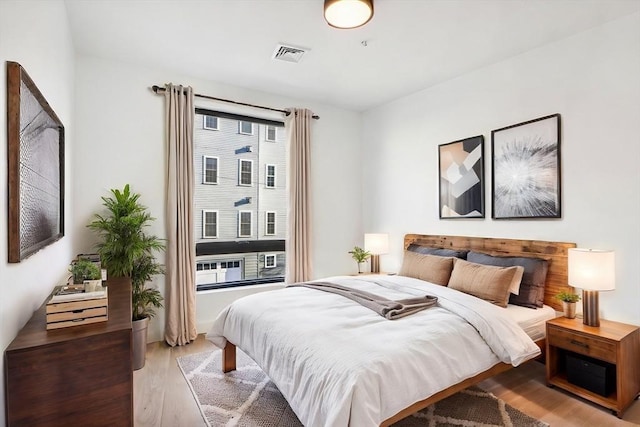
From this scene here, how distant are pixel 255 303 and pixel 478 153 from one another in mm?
2591

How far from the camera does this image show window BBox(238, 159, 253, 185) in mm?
4195

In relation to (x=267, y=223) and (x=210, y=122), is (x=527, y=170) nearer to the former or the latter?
(x=267, y=223)

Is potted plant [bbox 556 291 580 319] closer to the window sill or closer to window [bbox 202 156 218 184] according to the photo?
the window sill

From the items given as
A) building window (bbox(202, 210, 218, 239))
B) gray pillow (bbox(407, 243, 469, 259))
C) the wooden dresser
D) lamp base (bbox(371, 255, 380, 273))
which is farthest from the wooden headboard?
the wooden dresser

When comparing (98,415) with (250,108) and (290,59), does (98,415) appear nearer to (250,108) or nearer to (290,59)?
(290,59)

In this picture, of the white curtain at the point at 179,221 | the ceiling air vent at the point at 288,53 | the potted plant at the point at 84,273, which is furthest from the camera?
the white curtain at the point at 179,221

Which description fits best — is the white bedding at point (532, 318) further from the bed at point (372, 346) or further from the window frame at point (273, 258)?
the window frame at point (273, 258)

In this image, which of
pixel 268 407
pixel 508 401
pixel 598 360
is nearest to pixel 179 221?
pixel 268 407

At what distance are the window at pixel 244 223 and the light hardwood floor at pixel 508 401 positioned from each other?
1.66 m

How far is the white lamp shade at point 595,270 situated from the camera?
7.71ft

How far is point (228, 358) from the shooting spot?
9.15 feet

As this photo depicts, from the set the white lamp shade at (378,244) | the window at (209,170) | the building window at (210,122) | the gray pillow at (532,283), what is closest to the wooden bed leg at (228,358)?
the window at (209,170)

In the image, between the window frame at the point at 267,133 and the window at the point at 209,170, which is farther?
the window frame at the point at 267,133

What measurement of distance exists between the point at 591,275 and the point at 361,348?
5.91 ft
